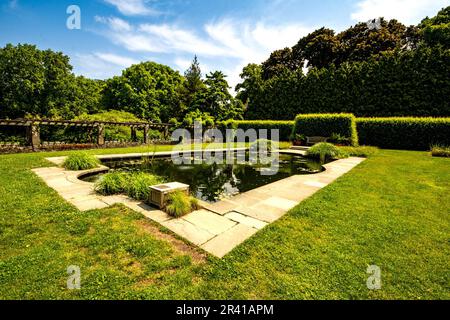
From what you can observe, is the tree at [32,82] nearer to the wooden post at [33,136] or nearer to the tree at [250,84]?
the wooden post at [33,136]

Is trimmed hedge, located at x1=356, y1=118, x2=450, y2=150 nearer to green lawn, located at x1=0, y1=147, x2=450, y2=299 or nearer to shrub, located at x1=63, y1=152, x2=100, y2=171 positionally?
green lawn, located at x1=0, y1=147, x2=450, y2=299

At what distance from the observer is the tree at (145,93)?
29.6 meters

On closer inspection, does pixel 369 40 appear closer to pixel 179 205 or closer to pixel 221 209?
pixel 221 209

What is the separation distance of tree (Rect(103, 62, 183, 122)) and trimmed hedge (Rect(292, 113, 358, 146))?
1920cm

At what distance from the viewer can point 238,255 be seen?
8.51 ft

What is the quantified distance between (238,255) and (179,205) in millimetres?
1620

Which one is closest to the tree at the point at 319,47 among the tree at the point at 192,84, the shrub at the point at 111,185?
the tree at the point at 192,84

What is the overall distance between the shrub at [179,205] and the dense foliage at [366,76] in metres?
22.0

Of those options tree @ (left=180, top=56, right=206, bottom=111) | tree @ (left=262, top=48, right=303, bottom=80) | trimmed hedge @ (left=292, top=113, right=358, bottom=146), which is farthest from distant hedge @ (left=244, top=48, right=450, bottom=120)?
tree @ (left=180, top=56, right=206, bottom=111)

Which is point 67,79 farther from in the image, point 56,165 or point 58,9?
point 58,9

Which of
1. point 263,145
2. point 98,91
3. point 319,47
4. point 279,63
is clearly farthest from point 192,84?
point 263,145

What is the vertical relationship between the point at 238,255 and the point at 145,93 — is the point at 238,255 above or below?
below

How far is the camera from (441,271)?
2326mm
